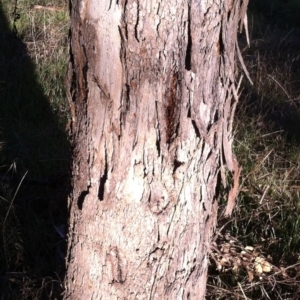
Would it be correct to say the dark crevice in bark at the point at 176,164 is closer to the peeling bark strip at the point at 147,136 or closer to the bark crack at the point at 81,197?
the peeling bark strip at the point at 147,136

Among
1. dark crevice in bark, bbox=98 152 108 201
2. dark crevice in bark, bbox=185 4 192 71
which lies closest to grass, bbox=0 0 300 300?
dark crevice in bark, bbox=98 152 108 201

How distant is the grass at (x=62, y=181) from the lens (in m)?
2.39

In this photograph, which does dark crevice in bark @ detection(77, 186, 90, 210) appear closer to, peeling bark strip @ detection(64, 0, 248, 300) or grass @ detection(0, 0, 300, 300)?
peeling bark strip @ detection(64, 0, 248, 300)

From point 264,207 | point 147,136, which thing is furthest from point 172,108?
point 264,207

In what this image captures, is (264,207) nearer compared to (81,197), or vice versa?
(81,197)

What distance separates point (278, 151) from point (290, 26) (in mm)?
3298

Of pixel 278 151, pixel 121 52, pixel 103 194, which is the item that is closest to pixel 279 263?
pixel 278 151

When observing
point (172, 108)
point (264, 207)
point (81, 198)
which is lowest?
point (264, 207)

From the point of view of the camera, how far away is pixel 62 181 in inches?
111

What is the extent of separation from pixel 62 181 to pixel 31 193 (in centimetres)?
16

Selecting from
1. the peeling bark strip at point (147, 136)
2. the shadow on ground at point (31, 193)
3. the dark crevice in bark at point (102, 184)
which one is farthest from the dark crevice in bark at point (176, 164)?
the shadow on ground at point (31, 193)

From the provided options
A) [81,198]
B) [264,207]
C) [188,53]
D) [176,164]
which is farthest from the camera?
[264,207]

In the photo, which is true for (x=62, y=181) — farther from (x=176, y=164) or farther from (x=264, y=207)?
(x=176, y=164)

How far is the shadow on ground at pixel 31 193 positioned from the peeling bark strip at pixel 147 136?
0.47m
